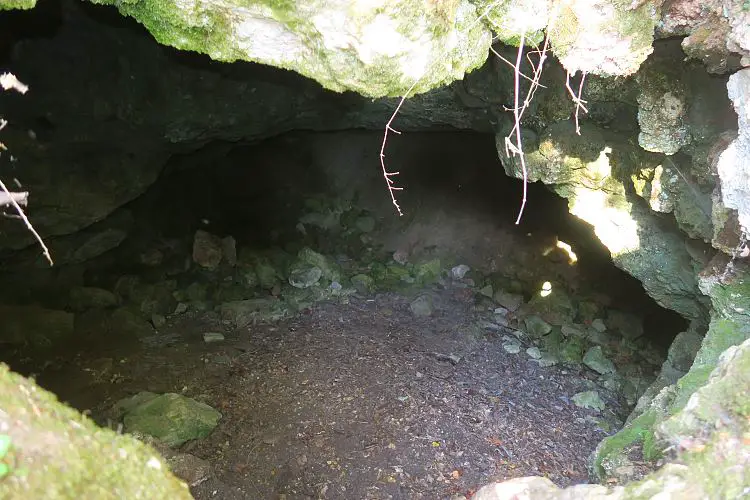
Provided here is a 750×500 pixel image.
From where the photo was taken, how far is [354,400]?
5527 millimetres

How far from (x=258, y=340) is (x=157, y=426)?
78.7 inches

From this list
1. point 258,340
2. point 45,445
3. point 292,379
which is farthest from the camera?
Answer: point 258,340

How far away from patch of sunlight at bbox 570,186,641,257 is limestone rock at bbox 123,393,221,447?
4.30 meters

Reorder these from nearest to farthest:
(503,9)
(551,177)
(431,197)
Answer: (503,9), (551,177), (431,197)

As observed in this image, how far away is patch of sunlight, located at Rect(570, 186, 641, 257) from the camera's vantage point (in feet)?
16.3

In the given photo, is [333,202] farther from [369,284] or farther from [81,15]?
[81,15]

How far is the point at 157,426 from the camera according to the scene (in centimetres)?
469

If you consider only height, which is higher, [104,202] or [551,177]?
[551,177]

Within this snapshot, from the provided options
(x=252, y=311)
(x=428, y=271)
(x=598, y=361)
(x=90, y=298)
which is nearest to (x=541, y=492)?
(x=598, y=361)

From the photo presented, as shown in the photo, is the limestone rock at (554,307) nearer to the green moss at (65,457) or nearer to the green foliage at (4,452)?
the green moss at (65,457)

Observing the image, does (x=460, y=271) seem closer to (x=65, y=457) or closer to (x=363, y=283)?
(x=363, y=283)

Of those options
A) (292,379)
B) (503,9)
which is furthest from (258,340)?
(503,9)

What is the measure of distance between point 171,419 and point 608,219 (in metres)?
4.67

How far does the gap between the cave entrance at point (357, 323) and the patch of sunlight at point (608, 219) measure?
2.01 metres
